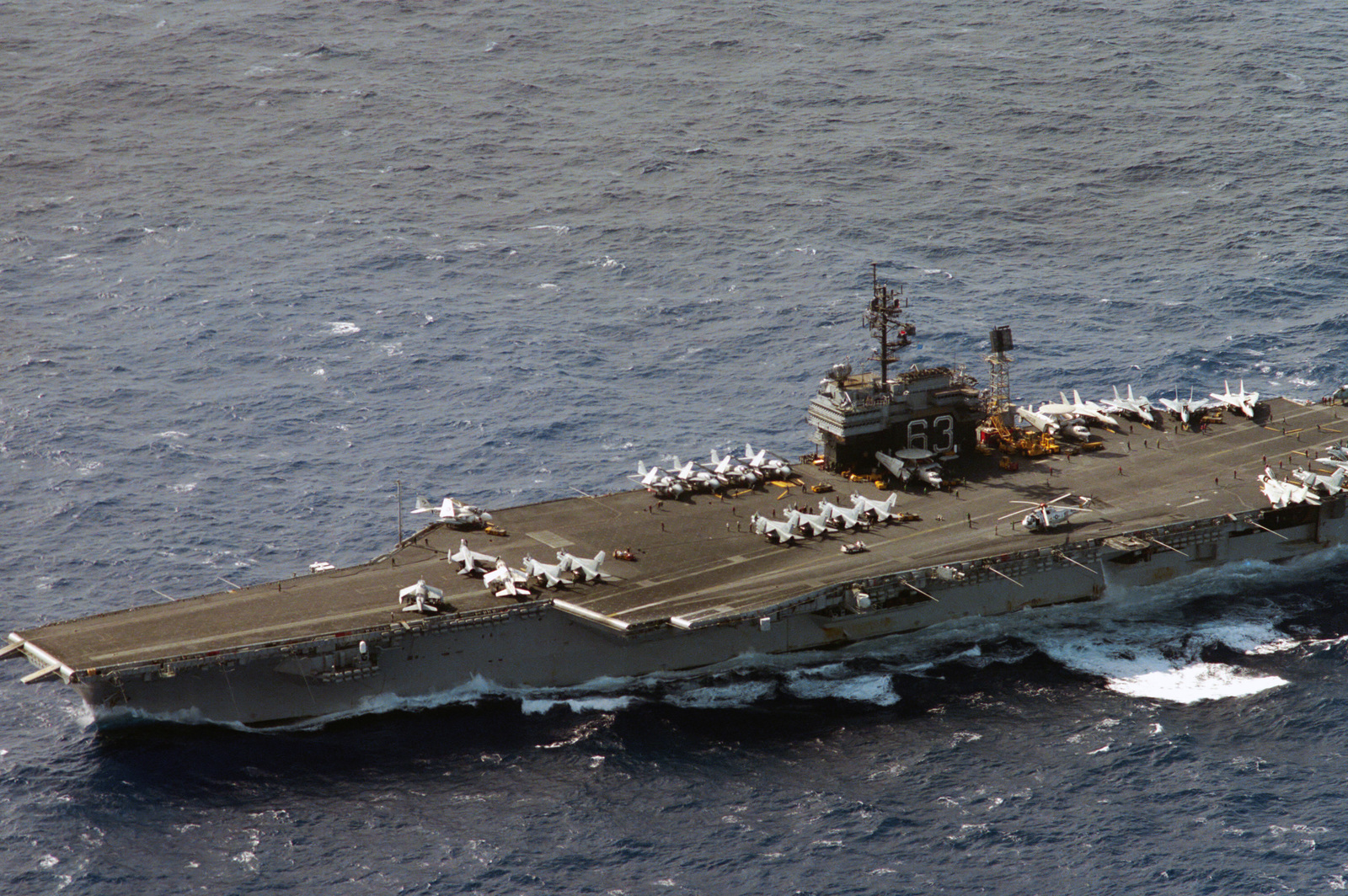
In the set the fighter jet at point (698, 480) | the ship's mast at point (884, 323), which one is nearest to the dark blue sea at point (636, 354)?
the fighter jet at point (698, 480)

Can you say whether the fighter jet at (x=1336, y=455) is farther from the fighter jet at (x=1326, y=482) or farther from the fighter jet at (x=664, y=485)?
the fighter jet at (x=664, y=485)

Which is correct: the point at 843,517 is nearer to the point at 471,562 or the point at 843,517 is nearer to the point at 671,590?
the point at 671,590

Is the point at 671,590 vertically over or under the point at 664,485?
under

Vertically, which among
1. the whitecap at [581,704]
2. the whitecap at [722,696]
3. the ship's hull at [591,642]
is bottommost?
the whitecap at [722,696]

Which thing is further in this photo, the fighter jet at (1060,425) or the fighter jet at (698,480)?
the fighter jet at (1060,425)

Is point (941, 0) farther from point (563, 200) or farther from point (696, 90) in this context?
point (563, 200)

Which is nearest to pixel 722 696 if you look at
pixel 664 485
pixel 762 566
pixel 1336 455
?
pixel 762 566
